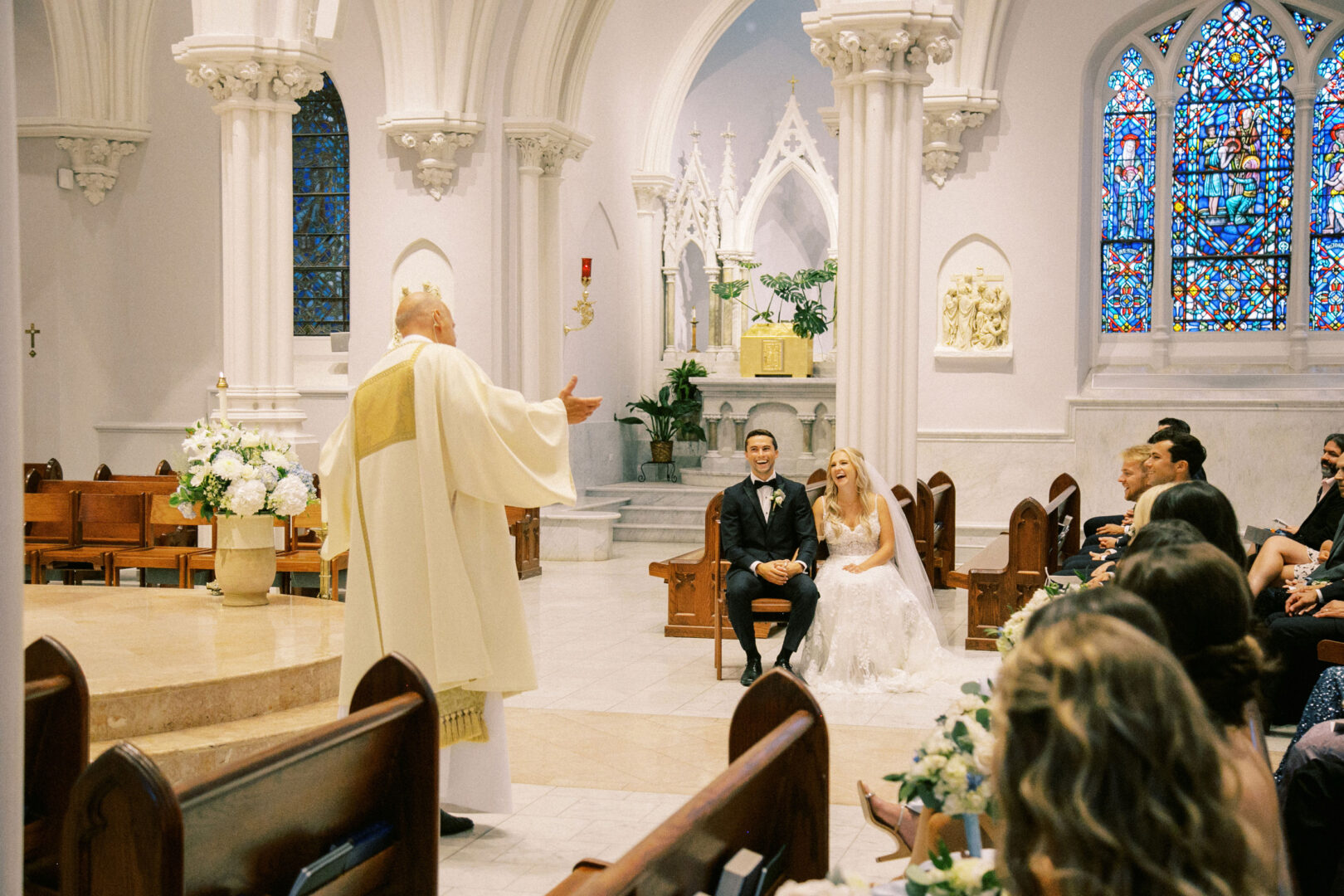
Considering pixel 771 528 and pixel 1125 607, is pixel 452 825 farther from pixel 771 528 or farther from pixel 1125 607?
pixel 1125 607

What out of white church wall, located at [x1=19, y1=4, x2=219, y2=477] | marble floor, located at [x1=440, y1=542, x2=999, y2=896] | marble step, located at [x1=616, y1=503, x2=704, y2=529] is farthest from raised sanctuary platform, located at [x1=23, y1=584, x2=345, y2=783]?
white church wall, located at [x1=19, y1=4, x2=219, y2=477]

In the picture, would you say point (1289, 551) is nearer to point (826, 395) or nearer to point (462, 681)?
point (462, 681)

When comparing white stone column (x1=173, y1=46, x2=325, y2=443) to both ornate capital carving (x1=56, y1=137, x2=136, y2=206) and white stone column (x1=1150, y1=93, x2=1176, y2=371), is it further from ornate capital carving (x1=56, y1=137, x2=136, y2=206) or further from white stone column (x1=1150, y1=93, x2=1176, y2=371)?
white stone column (x1=1150, y1=93, x2=1176, y2=371)

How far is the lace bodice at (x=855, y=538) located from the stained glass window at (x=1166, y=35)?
7195mm

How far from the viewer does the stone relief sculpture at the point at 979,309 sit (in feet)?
38.2

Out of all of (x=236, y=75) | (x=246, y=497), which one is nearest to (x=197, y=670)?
(x=246, y=497)

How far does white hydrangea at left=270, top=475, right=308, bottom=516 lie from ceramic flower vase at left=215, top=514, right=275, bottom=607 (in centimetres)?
14

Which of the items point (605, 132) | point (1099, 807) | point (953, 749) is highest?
point (605, 132)

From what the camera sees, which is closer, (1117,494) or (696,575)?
(696,575)

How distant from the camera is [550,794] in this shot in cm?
494

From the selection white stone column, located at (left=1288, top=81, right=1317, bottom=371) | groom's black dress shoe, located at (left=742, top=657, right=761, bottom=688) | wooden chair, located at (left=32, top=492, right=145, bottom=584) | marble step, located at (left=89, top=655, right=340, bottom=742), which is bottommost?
groom's black dress shoe, located at (left=742, top=657, right=761, bottom=688)

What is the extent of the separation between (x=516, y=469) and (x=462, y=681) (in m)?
0.76

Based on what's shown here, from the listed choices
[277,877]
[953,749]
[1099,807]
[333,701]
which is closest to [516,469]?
[333,701]

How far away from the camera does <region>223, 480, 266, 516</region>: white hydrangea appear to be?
20.2 feet
